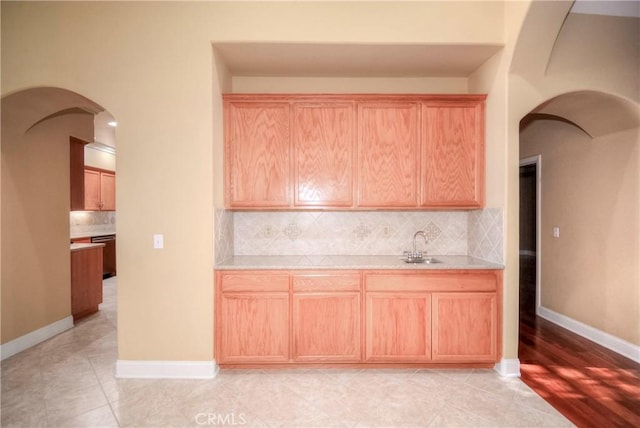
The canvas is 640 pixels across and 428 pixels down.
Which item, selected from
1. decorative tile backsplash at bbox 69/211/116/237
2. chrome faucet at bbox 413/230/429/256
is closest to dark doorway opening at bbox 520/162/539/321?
chrome faucet at bbox 413/230/429/256

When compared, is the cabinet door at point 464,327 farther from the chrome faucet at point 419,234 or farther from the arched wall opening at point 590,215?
the arched wall opening at point 590,215

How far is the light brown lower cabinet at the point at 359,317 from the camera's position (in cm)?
279

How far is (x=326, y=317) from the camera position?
281cm

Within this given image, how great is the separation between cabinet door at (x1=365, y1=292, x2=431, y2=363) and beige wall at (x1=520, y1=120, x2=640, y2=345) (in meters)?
2.10

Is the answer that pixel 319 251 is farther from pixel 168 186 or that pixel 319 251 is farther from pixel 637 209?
pixel 637 209

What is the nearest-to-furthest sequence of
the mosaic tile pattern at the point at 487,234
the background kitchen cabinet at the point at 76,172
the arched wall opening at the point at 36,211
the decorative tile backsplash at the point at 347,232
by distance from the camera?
the mosaic tile pattern at the point at 487,234
the arched wall opening at the point at 36,211
the decorative tile backsplash at the point at 347,232
the background kitchen cabinet at the point at 76,172

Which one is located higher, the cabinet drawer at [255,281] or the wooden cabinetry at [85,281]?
the cabinet drawer at [255,281]

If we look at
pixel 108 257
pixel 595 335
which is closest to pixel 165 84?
pixel 595 335

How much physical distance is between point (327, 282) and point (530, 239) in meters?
8.75

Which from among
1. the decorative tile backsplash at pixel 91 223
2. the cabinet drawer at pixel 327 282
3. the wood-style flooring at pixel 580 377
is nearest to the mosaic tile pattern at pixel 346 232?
the cabinet drawer at pixel 327 282

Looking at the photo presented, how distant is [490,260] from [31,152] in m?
4.69

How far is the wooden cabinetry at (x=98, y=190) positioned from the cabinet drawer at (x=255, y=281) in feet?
17.1

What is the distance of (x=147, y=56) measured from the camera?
2.74 metres

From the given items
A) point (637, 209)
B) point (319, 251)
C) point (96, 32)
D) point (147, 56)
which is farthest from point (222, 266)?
point (637, 209)
